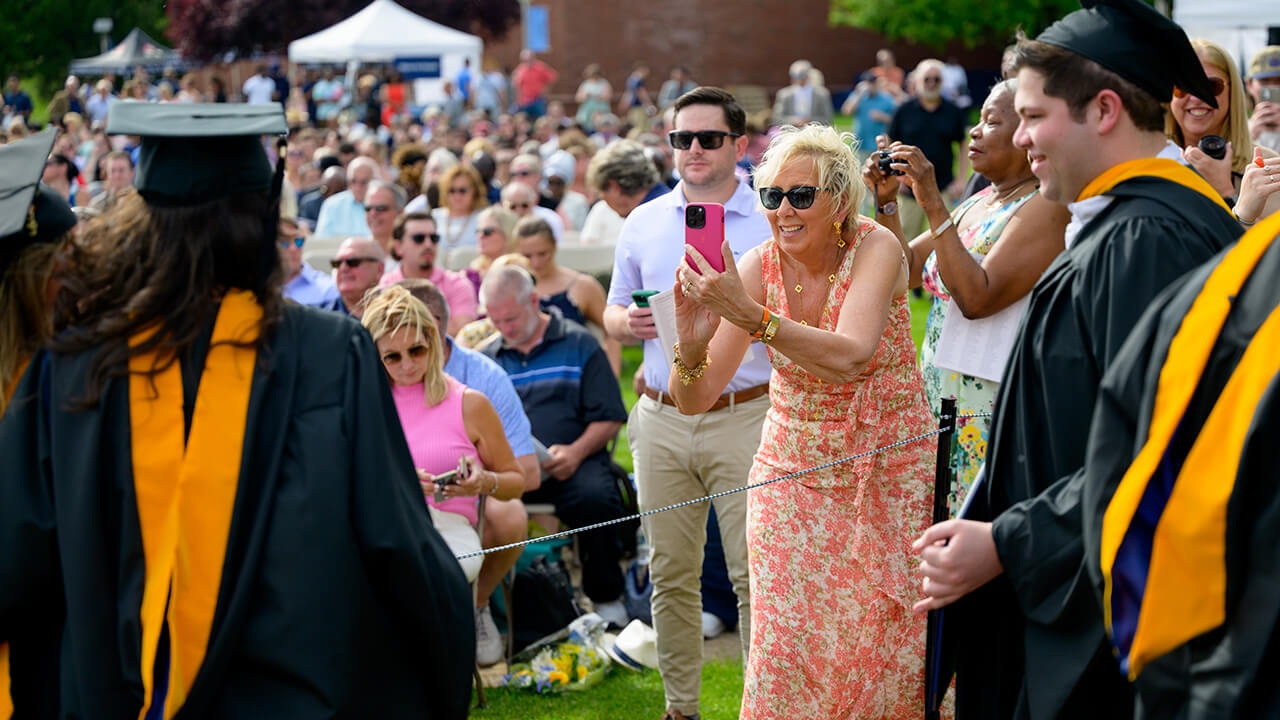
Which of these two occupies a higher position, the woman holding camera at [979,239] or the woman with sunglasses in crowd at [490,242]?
the woman holding camera at [979,239]

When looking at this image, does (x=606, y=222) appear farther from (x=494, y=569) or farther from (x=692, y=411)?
(x=692, y=411)

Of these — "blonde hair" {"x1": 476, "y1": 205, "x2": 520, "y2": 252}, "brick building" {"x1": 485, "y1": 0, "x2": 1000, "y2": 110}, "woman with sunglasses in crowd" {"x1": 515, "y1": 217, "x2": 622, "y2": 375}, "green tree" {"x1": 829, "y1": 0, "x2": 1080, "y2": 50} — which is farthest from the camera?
"brick building" {"x1": 485, "y1": 0, "x2": 1000, "y2": 110}

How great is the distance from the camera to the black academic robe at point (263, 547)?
Result: 2.34m

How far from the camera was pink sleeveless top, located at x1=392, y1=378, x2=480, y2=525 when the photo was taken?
545 centimetres

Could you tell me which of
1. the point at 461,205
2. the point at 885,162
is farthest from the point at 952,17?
the point at 885,162

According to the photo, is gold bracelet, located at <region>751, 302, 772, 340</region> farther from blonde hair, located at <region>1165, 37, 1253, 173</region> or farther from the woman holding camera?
blonde hair, located at <region>1165, 37, 1253, 173</region>

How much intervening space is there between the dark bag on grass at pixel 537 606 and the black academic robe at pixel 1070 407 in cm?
339

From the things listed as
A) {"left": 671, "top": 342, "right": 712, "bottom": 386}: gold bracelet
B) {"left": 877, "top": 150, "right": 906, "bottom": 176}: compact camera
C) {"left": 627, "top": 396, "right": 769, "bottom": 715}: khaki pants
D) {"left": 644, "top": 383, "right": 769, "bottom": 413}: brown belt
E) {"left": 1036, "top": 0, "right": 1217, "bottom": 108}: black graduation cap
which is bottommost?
{"left": 627, "top": 396, "right": 769, "bottom": 715}: khaki pants

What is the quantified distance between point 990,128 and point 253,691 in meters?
2.99

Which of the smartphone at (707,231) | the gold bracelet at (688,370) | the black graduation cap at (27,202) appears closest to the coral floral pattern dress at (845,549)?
the gold bracelet at (688,370)

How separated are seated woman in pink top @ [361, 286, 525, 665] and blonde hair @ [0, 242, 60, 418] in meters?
2.59

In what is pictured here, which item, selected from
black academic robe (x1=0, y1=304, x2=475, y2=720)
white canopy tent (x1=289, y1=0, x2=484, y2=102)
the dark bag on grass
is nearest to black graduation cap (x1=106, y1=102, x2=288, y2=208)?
black academic robe (x1=0, y1=304, x2=475, y2=720)

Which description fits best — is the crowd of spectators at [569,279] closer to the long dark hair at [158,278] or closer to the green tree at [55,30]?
the long dark hair at [158,278]

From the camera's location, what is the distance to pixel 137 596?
2344 mm
